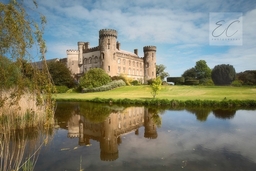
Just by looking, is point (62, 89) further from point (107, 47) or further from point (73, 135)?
point (73, 135)

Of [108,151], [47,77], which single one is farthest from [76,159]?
[47,77]

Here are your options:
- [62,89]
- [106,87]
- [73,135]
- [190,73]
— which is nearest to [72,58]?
[62,89]

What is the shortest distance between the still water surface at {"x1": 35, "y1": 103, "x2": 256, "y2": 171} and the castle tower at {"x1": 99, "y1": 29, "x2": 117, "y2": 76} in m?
33.7

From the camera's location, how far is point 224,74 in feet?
140

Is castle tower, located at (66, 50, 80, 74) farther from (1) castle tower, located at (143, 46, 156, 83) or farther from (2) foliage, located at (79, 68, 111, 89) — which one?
(1) castle tower, located at (143, 46, 156, 83)

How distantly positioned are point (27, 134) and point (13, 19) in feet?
19.4

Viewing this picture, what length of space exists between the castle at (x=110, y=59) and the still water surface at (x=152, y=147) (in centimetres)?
3440

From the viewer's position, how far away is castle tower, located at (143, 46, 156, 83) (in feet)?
179

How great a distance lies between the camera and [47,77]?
23.1 ft

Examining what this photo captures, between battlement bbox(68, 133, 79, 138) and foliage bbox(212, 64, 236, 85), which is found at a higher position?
foliage bbox(212, 64, 236, 85)

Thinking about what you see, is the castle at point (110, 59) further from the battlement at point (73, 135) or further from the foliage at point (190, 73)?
the battlement at point (73, 135)

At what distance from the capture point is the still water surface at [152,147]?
616cm

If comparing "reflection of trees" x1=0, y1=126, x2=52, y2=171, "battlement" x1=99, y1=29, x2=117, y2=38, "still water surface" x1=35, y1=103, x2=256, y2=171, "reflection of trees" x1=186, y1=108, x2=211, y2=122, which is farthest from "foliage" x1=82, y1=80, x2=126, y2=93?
"reflection of trees" x1=0, y1=126, x2=52, y2=171

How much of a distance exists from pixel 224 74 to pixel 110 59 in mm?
26315
